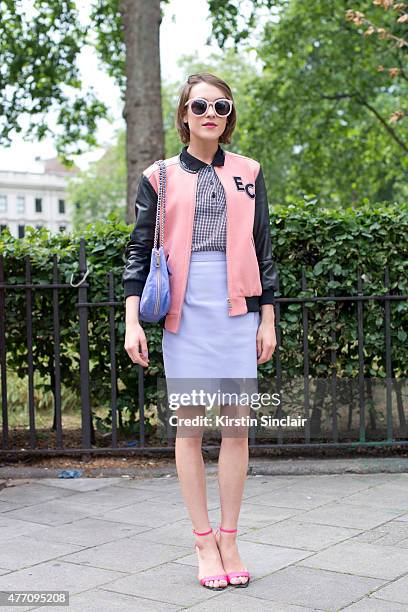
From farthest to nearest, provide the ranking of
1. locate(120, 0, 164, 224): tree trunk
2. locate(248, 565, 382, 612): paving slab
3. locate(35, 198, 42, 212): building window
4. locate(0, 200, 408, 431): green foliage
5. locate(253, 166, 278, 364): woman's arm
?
locate(35, 198, 42, 212): building window
locate(120, 0, 164, 224): tree trunk
locate(0, 200, 408, 431): green foliage
locate(253, 166, 278, 364): woman's arm
locate(248, 565, 382, 612): paving slab

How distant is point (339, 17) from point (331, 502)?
15.8m

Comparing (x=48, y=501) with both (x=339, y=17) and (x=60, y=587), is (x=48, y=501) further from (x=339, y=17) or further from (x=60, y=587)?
(x=339, y=17)

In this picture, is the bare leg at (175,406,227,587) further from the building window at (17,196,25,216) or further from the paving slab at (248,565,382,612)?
the building window at (17,196,25,216)

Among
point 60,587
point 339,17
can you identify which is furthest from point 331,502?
point 339,17

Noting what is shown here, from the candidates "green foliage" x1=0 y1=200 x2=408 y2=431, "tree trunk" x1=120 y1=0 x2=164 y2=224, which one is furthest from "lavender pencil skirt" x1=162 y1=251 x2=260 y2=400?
"tree trunk" x1=120 y1=0 x2=164 y2=224

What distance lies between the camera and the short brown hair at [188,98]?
12.0 feet

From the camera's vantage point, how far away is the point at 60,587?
3.58 m

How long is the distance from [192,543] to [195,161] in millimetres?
1882

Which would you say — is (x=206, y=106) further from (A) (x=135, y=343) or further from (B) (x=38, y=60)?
(B) (x=38, y=60)

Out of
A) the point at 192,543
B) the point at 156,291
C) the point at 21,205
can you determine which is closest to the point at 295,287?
the point at 192,543

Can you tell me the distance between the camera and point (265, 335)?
3734 millimetres

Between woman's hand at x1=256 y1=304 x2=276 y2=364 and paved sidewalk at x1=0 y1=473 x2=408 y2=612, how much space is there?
37.8 inches

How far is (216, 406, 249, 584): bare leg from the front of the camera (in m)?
3.66

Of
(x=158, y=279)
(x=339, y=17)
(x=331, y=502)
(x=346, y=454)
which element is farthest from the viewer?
(x=339, y=17)
